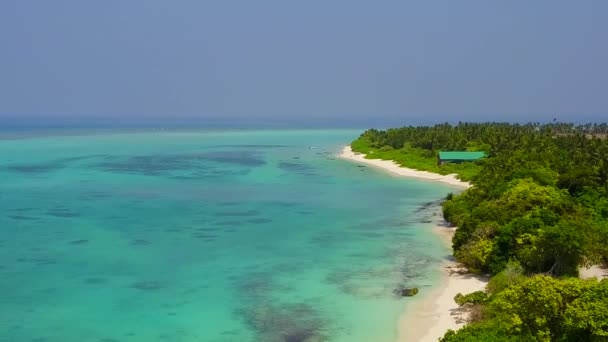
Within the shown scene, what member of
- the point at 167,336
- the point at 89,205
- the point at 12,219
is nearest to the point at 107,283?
the point at 167,336

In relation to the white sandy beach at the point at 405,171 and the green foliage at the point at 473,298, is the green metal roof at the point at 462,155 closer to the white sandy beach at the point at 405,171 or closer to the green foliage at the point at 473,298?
the white sandy beach at the point at 405,171

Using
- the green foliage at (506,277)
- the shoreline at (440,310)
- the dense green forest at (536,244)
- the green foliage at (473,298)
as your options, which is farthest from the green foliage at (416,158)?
the green foliage at (473,298)

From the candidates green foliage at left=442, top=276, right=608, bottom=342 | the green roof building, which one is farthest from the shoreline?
the green roof building

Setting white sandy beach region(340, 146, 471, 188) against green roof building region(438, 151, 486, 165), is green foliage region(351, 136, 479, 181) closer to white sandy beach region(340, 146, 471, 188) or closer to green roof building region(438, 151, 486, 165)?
white sandy beach region(340, 146, 471, 188)

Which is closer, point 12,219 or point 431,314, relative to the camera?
point 431,314

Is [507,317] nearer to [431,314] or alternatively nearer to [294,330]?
[431,314]
